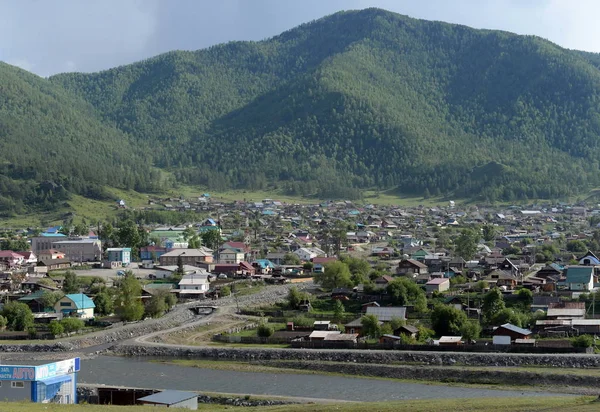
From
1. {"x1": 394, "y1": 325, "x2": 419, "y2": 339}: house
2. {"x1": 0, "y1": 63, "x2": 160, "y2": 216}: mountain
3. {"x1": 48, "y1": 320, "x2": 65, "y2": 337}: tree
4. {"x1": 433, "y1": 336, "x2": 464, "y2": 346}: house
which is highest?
{"x1": 0, "y1": 63, "x2": 160, "y2": 216}: mountain

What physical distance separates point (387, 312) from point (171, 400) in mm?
24096

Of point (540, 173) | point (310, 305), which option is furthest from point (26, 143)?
point (310, 305)

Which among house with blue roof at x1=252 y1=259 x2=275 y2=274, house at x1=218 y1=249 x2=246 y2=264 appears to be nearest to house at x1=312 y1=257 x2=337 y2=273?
house with blue roof at x1=252 y1=259 x2=275 y2=274

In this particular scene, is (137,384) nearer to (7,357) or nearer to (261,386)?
(261,386)

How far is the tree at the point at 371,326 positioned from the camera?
4897cm

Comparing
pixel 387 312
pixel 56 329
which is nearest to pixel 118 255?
pixel 56 329

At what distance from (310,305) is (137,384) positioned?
71.0 ft

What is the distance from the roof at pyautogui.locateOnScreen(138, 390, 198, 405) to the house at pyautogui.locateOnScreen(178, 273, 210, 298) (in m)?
34.6

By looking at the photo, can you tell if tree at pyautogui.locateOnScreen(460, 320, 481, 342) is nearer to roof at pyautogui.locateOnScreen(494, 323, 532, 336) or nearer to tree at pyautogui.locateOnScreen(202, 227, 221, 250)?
roof at pyautogui.locateOnScreen(494, 323, 532, 336)

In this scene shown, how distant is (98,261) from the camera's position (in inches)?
3541

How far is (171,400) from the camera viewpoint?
31.0 meters

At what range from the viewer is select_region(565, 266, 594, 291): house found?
59781 millimetres

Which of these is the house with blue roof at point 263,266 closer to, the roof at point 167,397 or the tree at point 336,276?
the tree at point 336,276

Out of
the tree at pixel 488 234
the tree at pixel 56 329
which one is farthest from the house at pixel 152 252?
the tree at pixel 56 329
